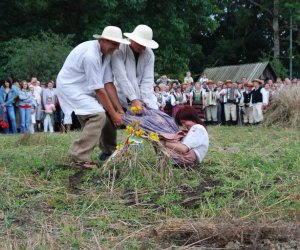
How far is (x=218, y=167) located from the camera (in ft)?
21.7

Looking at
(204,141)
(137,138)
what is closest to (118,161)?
(137,138)

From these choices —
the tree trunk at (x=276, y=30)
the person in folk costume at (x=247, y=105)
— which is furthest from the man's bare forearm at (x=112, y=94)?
the tree trunk at (x=276, y=30)

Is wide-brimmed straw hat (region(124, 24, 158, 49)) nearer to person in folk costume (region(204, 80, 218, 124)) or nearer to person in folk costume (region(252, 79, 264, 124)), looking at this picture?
person in folk costume (region(252, 79, 264, 124))

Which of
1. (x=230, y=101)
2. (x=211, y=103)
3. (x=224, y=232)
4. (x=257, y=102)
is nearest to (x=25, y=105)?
(x=211, y=103)

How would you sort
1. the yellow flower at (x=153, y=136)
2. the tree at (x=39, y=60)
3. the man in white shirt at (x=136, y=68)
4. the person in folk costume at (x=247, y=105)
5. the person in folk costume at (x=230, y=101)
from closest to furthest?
1. the yellow flower at (x=153, y=136)
2. the man in white shirt at (x=136, y=68)
3. the person in folk costume at (x=247, y=105)
4. the person in folk costume at (x=230, y=101)
5. the tree at (x=39, y=60)

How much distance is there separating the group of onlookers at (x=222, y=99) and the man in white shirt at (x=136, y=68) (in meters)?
9.32

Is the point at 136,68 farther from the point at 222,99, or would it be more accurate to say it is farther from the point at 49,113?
the point at 222,99

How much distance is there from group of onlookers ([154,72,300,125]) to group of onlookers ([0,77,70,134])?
3158 millimetres

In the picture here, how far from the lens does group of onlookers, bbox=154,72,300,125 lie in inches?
653

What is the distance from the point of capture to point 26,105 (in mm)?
14750

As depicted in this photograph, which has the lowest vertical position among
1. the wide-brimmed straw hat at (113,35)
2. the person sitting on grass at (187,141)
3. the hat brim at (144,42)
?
the person sitting on grass at (187,141)

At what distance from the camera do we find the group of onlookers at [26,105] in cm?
1448

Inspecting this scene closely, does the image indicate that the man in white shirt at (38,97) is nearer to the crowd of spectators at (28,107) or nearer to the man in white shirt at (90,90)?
the crowd of spectators at (28,107)

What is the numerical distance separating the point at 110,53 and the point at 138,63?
0.40 m
